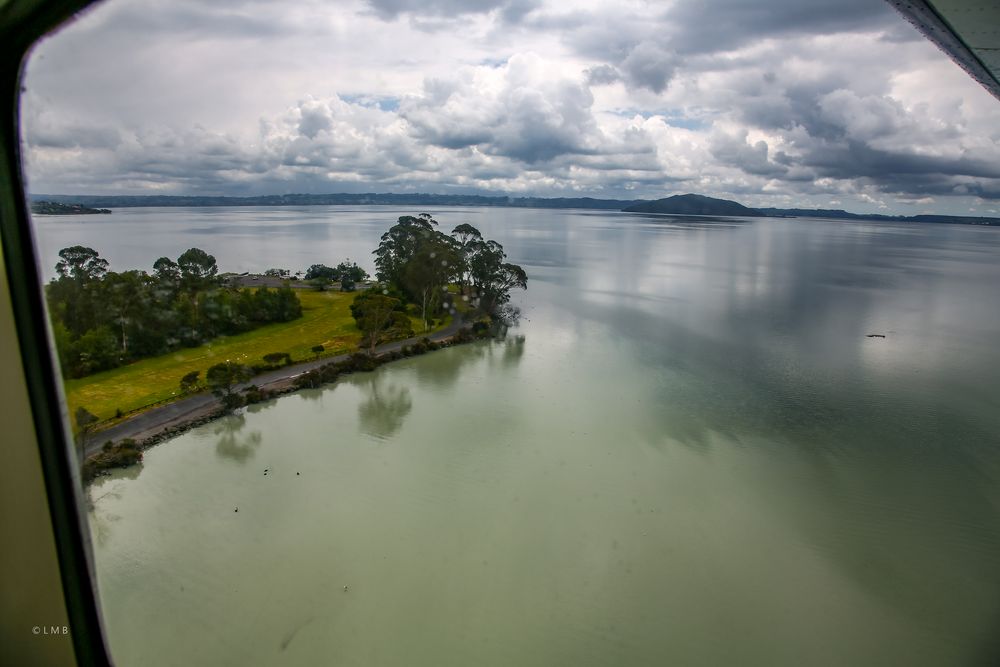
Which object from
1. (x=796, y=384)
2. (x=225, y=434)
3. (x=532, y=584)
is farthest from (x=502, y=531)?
(x=796, y=384)

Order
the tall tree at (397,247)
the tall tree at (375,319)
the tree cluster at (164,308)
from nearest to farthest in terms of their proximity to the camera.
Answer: the tree cluster at (164,308), the tall tree at (375,319), the tall tree at (397,247)

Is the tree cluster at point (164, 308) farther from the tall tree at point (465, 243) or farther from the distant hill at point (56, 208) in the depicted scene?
the tall tree at point (465, 243)

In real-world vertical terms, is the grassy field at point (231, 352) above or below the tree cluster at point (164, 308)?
below

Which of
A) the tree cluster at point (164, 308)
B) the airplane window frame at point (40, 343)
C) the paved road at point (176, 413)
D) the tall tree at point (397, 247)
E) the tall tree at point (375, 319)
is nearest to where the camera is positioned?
the airplane window frame at point (40, 343)

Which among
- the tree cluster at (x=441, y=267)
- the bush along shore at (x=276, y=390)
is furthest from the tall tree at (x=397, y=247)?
the bush along shore at (x=276, y=390)

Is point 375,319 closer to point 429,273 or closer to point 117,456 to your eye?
point 429,273
